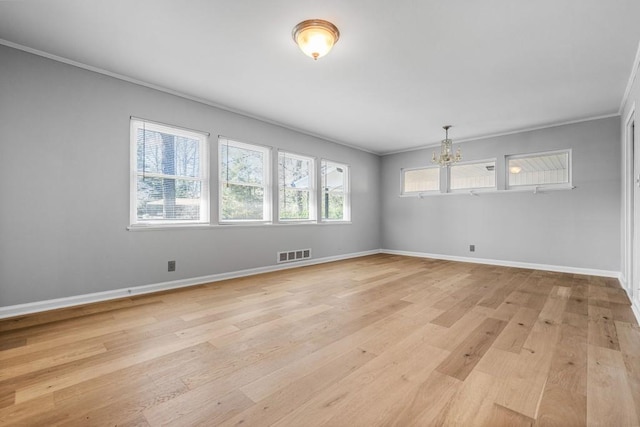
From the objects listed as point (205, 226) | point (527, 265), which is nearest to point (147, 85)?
point (205, 226)

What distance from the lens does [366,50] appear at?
2.88 meters

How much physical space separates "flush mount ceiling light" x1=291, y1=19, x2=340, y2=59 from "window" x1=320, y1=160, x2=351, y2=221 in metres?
3.53

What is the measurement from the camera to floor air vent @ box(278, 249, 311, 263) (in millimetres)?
5227

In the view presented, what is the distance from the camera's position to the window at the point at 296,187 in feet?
17.3

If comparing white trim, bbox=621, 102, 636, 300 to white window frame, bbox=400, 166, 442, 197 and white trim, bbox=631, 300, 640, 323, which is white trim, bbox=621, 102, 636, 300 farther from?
white window frame, bbox=400, 166, 442, 197

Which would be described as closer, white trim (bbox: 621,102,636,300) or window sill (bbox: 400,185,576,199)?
white trim (bbox: 621,102,636,300)

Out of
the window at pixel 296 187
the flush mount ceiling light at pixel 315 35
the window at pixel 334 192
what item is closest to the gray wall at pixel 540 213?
the window at pixel 334 192

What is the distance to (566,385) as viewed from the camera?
168 cm

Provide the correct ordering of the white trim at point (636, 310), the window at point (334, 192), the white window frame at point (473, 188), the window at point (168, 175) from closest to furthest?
the white trim at point (636, 310), the window at point (168, 175), the white window frame at point (473, 188), the window at point (334, 192)

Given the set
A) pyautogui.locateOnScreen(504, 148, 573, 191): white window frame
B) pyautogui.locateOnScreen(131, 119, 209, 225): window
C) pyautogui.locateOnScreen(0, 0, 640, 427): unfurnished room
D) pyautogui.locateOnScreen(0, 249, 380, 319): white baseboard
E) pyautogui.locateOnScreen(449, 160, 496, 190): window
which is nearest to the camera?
pyautogui.locateOnScreen(0, 0, 640, 427): unfurnished room

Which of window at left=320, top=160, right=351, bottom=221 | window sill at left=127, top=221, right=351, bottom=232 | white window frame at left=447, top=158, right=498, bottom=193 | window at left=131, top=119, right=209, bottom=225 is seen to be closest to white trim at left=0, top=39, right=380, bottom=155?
window at left=131, top=119, right=209, bottom=225

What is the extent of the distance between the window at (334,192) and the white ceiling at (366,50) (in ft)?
6.04

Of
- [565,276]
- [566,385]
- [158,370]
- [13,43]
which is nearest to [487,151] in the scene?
[565,276]

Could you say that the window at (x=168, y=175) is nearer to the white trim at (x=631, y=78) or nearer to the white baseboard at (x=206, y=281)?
the white baseboard at (x=206, y=281)
